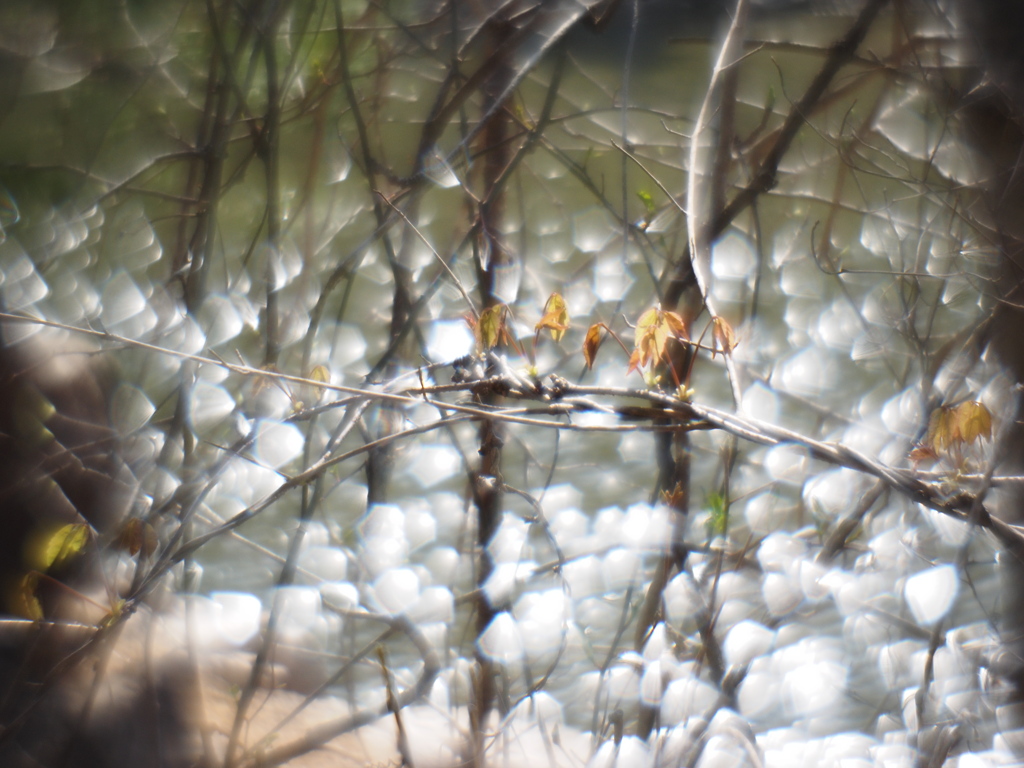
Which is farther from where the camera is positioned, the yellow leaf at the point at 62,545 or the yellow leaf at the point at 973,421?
the yellow leaf at the point at 62,545

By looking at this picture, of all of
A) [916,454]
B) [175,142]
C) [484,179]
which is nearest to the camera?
[916,454]

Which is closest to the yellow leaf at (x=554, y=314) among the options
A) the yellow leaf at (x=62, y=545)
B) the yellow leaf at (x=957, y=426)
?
the yellow leaf at (x=957, y=426)

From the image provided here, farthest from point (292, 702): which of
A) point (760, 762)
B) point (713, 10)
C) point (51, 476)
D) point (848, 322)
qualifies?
point (713, 10)

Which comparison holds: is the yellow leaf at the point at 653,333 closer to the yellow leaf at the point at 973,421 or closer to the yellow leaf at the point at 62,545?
the yellow leaf at the point at 973,421

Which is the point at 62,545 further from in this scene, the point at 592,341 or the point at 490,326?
the point at 592,341

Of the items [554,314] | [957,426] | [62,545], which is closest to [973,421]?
[957,426]

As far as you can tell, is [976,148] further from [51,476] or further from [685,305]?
[51,476]

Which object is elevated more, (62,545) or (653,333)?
(653,333)

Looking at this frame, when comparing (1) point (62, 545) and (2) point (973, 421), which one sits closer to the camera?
(2) point (973, 421)

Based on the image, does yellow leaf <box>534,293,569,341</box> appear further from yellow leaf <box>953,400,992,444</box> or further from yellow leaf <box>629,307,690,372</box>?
yellow leaf <box>953,400,992,444</box>
